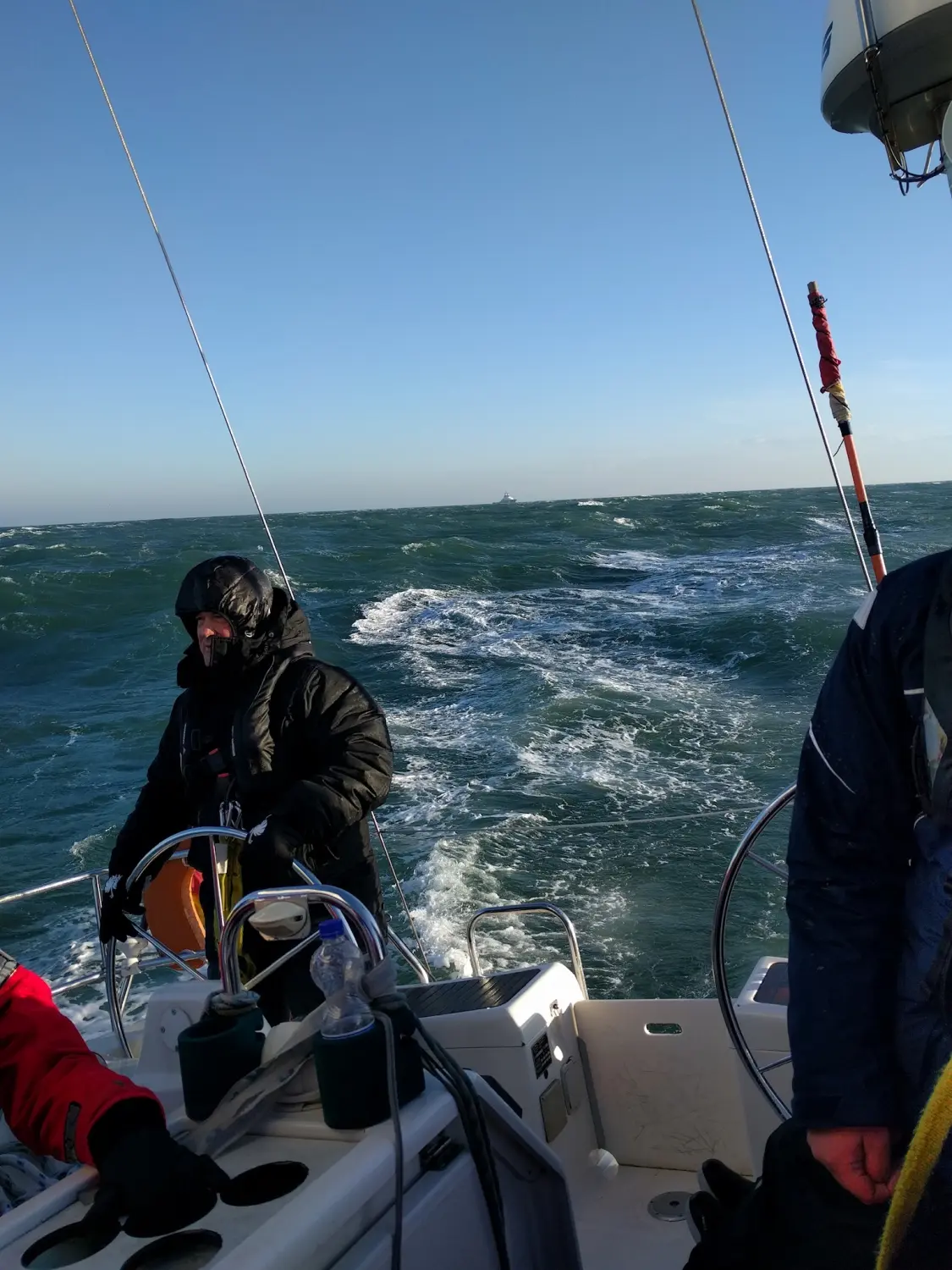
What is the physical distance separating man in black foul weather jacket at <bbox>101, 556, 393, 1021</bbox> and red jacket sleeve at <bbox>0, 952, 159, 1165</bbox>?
92 cm

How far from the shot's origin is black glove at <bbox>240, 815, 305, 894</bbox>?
7.70ft

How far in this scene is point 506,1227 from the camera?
131cm

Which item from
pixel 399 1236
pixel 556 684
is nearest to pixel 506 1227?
pixel 399 1236

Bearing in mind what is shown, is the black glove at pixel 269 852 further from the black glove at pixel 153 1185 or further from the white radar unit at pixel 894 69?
the white radar unit at pixel 894 69

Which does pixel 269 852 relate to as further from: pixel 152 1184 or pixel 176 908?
pixel 152 1184

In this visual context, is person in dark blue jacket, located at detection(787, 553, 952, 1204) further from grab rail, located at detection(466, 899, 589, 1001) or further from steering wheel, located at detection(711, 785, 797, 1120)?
grab rail, located at detection(466, 899, 589, 1001)

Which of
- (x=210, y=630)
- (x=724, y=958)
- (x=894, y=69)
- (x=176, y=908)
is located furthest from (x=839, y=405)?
(x=176, y=908)

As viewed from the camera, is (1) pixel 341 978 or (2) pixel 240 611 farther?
(2) pixel 240 611

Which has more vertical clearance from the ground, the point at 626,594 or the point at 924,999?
the point at 924,999

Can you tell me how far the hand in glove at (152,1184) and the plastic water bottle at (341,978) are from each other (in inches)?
8.2

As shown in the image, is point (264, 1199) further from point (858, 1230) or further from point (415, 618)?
point (415, 618)

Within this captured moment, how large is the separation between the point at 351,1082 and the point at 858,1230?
0.59 metres

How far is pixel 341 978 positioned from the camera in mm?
1321

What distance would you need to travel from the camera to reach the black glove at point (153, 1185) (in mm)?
1124
